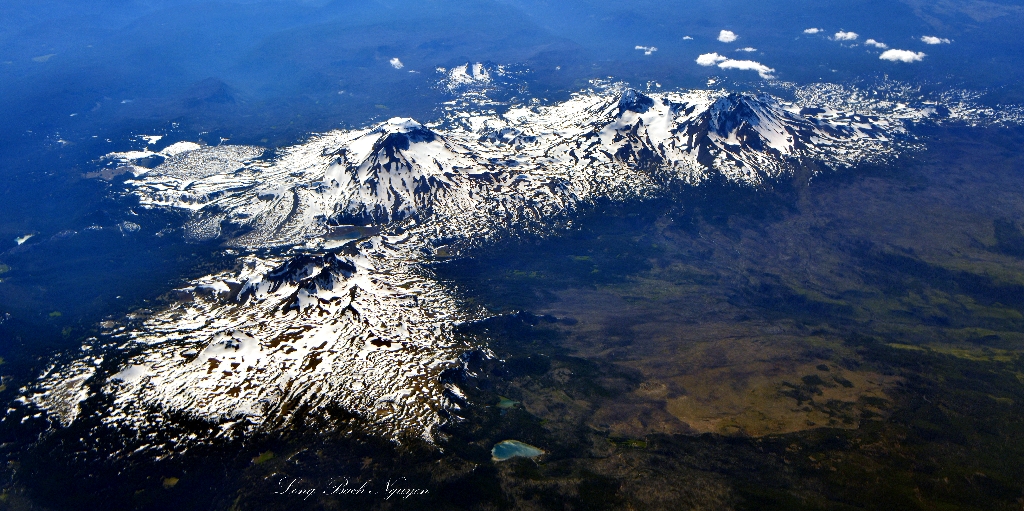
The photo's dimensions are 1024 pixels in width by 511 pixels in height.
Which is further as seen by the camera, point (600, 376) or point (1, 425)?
point (600, 376)

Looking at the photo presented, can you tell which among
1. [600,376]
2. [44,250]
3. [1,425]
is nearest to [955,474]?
[600,376]

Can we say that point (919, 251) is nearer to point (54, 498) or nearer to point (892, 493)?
point (892, 493)

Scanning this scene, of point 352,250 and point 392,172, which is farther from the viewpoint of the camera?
point 392,172

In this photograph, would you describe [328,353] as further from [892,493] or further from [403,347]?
[892,493]

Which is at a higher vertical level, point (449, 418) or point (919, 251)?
point (919, 251)

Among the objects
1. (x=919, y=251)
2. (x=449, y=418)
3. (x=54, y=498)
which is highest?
(x=919, y=251)

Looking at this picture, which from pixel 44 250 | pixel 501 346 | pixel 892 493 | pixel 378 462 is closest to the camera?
pixel 892 493

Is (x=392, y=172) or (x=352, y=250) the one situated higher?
(x=392, y=172)

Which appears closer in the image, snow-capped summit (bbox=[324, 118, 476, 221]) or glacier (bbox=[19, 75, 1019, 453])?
glacier (bbox=[19, 75, 1019, 453])

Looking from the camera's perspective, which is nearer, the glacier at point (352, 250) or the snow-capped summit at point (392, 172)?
the glacier at point (352, 250)

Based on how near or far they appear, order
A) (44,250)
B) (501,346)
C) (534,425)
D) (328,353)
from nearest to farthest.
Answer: (534,425)
(328,353)
(501,346)
(44,250)
